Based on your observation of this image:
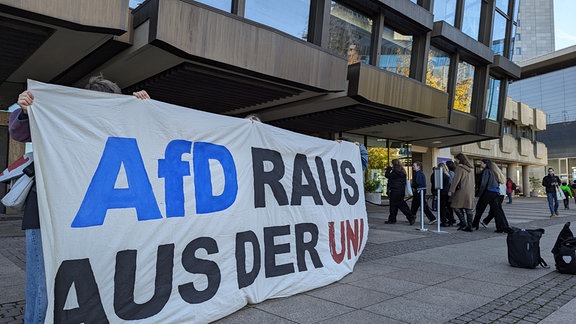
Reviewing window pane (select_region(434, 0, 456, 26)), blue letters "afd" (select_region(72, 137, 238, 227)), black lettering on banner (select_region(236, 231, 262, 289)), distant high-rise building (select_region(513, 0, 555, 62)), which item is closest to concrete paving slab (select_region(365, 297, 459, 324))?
black lettering on banner (select_region(236, 231, 262, 289))

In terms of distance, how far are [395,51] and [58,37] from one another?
41.7 ft

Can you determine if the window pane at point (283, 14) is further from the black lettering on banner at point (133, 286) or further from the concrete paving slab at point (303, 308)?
the black lettering on banner at point (133, 286)

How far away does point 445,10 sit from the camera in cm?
1902

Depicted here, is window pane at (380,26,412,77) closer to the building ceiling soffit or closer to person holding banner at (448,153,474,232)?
the building ceiling soffit

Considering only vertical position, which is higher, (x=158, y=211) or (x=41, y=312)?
(x=158, y=211)

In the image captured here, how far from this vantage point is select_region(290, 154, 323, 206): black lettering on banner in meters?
4.77

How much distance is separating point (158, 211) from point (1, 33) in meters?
6.97

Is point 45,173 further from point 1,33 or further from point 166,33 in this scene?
point 1,33

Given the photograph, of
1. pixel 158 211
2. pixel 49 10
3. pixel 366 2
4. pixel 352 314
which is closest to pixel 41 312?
pixel 158 211

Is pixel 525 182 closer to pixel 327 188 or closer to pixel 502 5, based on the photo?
pixel 502 5

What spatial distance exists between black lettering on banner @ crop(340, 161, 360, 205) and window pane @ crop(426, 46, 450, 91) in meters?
14.6

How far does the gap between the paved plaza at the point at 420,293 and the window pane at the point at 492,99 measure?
1796 centimetres

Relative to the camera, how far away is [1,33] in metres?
7.84

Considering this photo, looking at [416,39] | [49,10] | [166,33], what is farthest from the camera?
[416,39]
